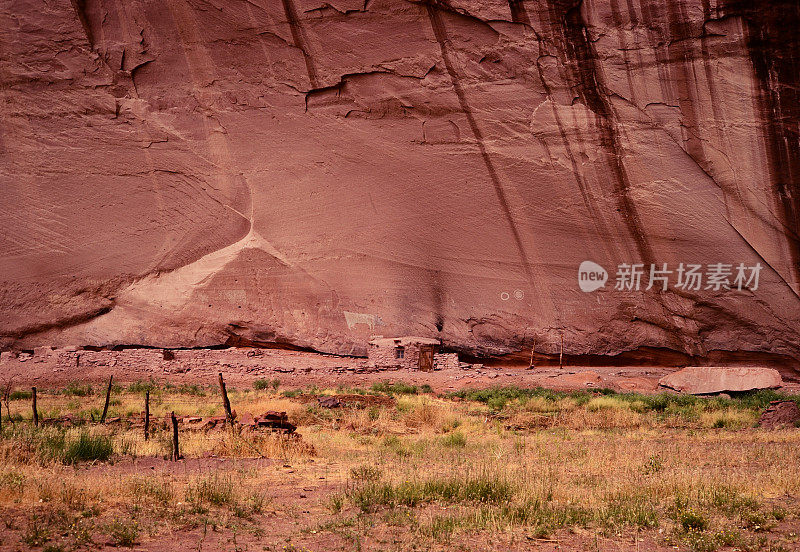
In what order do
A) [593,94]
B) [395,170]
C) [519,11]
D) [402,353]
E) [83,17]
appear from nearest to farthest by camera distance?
[519,11]
[593,94]
[402,353]
[395,170]
[83,17]

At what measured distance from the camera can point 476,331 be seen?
1903 centimetres

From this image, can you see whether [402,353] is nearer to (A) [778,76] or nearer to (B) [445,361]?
(B) [445,361]

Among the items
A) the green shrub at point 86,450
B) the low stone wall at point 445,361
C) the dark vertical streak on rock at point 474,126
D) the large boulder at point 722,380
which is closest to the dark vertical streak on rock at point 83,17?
the dark vertical streak on rock at point 474,126

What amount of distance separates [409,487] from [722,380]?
12396 mm

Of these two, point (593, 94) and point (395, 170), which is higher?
point (593, 94)

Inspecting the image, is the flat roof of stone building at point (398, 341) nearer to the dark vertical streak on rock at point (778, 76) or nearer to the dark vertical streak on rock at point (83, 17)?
the dark vertical streak on rock at point (778, 76)

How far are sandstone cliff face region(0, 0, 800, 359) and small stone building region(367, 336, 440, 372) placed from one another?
84cm

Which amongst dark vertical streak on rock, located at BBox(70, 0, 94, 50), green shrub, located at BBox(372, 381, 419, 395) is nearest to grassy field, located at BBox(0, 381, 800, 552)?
green shrub, located at BBox(372, 381, 419, 395)

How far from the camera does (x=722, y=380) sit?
655 inches

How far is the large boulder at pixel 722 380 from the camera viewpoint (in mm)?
16484

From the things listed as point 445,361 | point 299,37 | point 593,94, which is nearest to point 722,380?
point 445,361

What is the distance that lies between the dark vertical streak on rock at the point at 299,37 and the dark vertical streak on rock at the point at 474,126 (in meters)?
3.16

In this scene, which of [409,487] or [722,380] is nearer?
[409,487]

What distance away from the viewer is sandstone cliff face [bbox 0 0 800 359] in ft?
55.8
